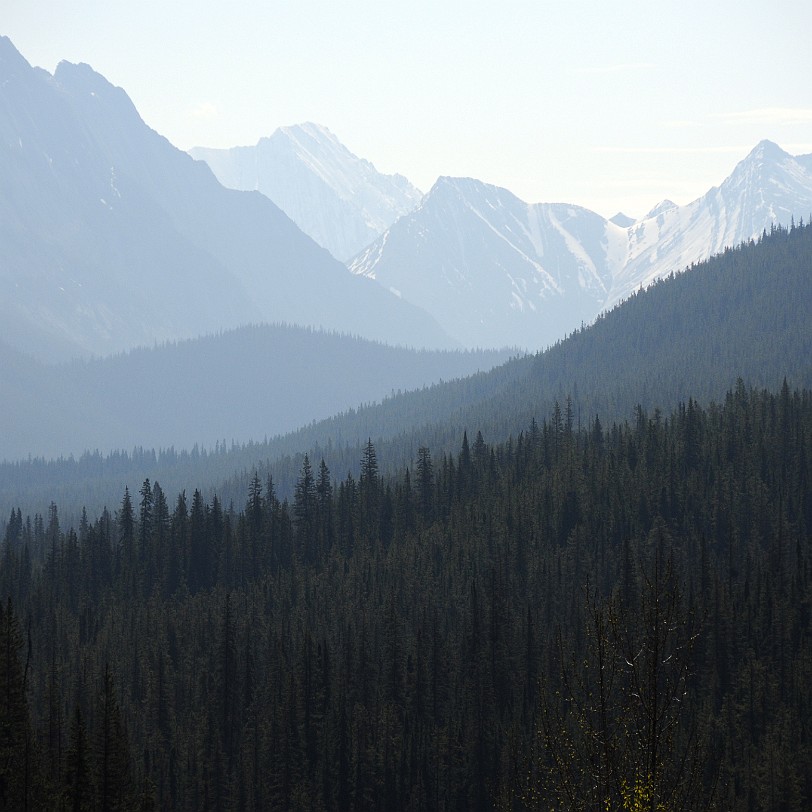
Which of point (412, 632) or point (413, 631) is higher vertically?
point (413, 631)

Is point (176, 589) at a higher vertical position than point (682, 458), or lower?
lower

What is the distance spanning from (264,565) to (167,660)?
43754 millimetres

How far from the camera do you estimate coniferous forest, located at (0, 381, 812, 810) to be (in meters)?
108

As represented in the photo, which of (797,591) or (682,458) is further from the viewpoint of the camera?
(682,458)

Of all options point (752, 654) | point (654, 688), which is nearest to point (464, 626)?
point (752, 654)

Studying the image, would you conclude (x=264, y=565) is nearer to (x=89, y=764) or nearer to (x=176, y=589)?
(x=176, y=589)

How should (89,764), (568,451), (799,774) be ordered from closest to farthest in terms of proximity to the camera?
1. (89,764)
2. (799,774)
3. (568,451)

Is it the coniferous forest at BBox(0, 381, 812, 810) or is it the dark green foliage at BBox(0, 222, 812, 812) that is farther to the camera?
the dark green foliage at BBox(0, 222, 812, 812)

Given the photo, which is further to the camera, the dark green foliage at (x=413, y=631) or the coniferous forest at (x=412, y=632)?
the dark green foliage at (x=413, y=631)

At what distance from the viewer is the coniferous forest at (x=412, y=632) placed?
353 ft

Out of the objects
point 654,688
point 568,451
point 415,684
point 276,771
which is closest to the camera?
point 654,688

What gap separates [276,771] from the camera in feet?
375

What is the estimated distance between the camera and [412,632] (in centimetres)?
14575

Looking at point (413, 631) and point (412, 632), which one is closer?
point (413, 631)
